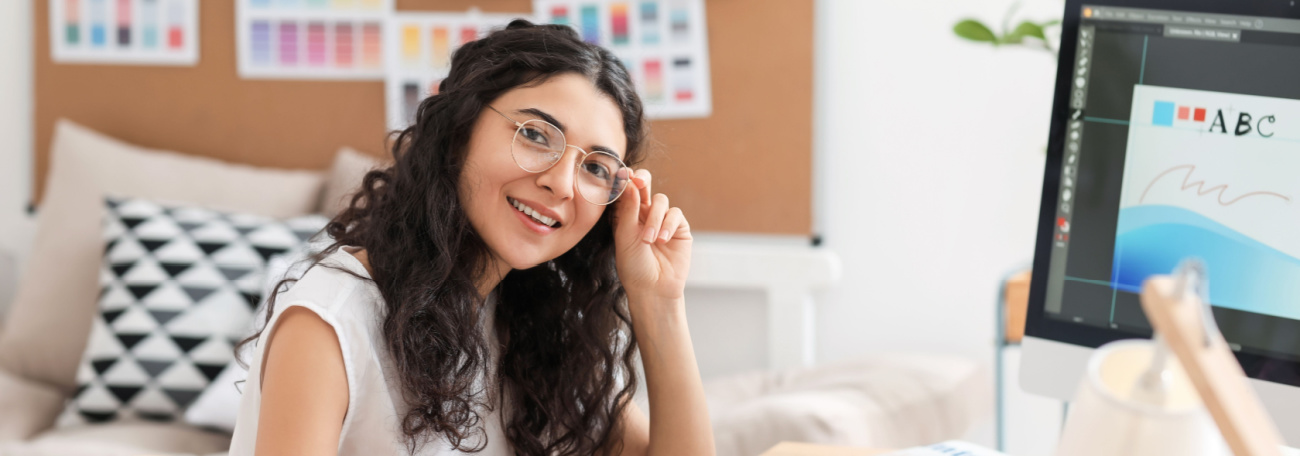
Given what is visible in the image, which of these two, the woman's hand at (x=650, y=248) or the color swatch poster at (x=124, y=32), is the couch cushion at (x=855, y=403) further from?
the color swatch poster at (x=124, y=32)

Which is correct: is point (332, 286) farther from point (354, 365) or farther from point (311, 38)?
point (311, 38)

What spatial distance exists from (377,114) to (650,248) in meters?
1.36

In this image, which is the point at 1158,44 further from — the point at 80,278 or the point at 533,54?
the point at 80,278

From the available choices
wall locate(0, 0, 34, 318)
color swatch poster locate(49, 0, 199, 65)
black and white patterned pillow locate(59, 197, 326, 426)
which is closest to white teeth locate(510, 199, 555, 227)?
black and white patterned pillow locate(59, 197, 326, 426)

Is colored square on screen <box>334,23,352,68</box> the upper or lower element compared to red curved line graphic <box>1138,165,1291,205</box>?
upper

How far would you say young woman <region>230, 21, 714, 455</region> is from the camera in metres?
0.94

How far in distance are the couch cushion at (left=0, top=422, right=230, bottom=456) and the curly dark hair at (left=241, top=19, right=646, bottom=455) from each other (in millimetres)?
724

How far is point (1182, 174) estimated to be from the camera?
897 millimetres

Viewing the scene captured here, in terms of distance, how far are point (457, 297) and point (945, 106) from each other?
131cm

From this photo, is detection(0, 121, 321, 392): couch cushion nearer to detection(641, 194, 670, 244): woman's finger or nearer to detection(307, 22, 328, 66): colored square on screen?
detection(307, 22, 328, 66): colored square on screen

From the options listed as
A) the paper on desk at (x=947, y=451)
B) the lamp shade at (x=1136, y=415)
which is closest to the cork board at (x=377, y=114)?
the paper on desk at (x=947, y=451)

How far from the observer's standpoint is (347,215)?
44.6 inches

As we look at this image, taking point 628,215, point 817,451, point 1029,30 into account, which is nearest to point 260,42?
point 628,215

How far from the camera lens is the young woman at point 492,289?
0.94 meters
